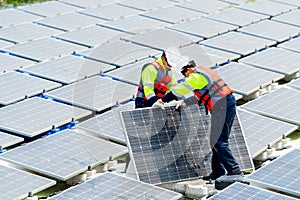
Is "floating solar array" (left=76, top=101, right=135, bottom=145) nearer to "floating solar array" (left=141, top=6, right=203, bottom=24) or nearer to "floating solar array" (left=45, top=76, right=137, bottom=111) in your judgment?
"floating solar array" (left=45, top=76, right=137, bottom=111)

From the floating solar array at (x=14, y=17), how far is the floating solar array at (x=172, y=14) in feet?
11.3

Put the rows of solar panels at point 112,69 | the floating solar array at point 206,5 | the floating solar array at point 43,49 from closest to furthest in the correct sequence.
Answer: the rows of solar panels at point 112,69, the floating solar array at point 43,49, the floating solar array at point 206,5

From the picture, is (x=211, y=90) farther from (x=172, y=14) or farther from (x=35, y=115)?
Answer: (x=172, y=14)

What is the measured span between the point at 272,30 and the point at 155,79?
9244 mm

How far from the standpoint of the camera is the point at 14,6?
2748cm

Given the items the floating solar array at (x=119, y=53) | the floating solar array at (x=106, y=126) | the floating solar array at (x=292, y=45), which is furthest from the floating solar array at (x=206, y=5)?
Result: the floating solar array at (x=106, y=126)

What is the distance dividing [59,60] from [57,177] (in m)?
6.53

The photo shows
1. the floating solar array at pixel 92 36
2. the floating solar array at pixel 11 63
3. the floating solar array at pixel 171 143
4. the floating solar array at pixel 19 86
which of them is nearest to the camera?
the floating solar array at pixel 171 143

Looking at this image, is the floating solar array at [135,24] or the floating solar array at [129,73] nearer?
the floating solar array at [129,73]

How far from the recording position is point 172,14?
24031 millimetres

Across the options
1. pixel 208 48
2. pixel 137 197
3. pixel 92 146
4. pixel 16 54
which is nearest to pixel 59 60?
pixel 16 54

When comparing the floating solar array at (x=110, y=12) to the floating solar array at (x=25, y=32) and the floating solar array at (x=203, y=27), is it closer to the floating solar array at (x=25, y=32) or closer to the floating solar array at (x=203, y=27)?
the floating solar array at (x=25, y=32)

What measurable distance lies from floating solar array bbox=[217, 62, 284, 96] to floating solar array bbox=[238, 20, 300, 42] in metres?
3.24

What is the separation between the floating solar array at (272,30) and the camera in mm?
21391
